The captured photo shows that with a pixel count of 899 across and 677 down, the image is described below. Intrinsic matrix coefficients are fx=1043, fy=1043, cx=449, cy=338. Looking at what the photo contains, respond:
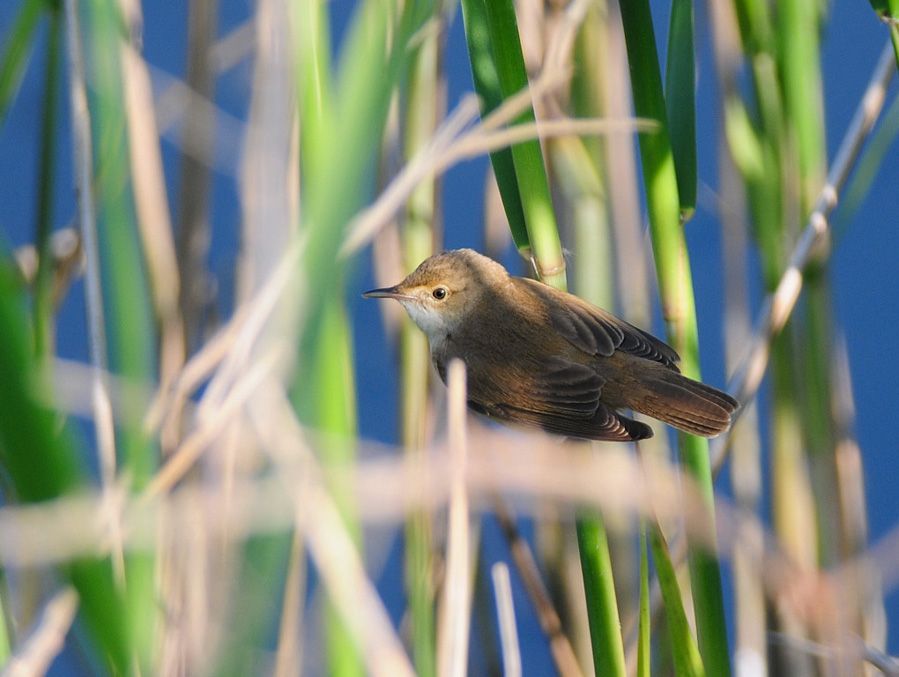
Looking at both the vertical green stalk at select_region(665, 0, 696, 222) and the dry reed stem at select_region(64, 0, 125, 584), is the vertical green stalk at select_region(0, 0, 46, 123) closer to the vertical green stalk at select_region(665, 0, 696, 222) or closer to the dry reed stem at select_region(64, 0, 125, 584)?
the dry reed stem at select_region(64, 0, 125, 584)

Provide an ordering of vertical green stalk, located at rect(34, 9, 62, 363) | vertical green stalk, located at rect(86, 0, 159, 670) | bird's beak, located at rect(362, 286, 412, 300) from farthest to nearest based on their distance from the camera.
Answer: bird's beak, located at rect(362, 286, 412, 300) → vertical green stalk, located at rect(34, 9, 62, 363) → vertical green stalk, located at rect(86, 0, 159, 670)

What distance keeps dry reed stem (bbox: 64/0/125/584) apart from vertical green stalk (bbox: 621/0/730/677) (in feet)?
1.83

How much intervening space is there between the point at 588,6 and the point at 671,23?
607 millimetres

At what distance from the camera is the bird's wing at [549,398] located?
1.45m

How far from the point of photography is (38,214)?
4.42 ft

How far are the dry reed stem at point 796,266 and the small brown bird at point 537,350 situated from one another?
0.30 feet

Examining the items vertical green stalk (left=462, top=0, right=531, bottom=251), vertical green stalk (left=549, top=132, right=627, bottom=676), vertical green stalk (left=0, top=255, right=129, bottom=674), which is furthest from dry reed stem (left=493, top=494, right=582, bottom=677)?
vertical green stalk (left=0, top=255, right=129, bottom=674)

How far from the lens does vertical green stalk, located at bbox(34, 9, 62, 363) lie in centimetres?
119

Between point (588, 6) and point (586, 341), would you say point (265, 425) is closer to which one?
point (586, 341)

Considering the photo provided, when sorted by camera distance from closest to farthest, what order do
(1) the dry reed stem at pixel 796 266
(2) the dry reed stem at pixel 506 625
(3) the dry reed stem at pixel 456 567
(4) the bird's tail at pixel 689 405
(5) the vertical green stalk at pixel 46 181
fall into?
1. (3) the dry reed stem at pixel 456 567
2. (2) the dry reed stem at pixel 506 625
3. (5) the vertical green stalk at pixel 46 181
4. (4) the bird's tail at pixel 689 405
5. (1) the dry reed stem at pixel 796 266

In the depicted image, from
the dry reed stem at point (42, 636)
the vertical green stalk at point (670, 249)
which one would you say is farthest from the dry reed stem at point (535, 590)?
the dry reed stem at point (42, 636)

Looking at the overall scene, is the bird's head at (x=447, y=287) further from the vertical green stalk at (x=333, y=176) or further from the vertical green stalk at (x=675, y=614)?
the vertical green stalk at (x=333, y=176)

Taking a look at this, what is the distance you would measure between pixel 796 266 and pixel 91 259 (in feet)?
3.08

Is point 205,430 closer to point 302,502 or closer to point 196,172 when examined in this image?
point 302,502
